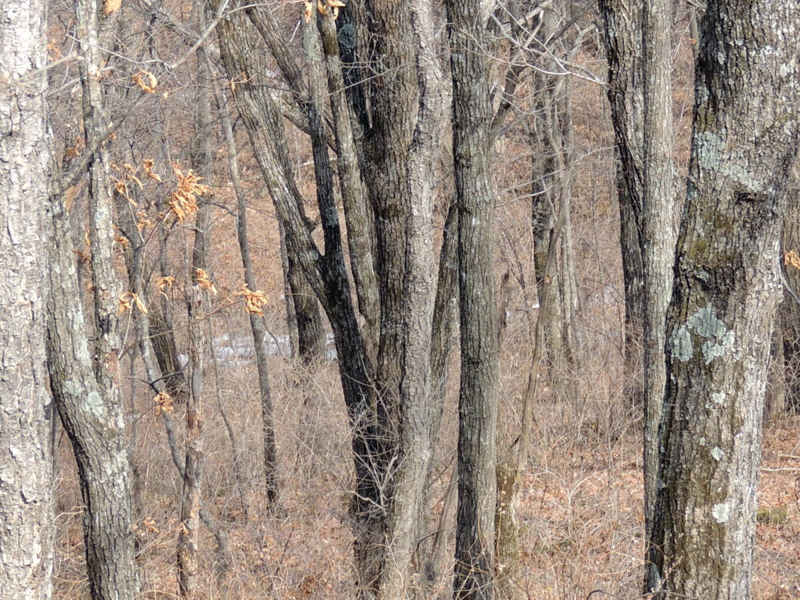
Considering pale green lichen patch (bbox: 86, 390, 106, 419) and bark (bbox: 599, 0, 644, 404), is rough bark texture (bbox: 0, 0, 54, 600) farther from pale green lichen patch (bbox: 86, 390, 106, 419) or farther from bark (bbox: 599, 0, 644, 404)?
bark (bbox: 599, 0, 644, 404)

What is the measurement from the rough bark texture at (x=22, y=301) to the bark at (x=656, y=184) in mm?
3490

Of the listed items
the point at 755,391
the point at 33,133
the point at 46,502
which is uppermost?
the point at 33,133

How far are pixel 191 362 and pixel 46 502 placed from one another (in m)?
3.88

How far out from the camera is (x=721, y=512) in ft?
10.5

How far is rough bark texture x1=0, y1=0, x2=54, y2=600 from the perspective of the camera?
277cm

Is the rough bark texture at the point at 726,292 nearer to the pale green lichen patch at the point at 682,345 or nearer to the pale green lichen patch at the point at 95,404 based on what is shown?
the pale green lichen patch at the point at 682,345

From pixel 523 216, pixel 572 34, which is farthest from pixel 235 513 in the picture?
pixel 572 34

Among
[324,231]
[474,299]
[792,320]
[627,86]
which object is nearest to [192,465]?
[324,231]

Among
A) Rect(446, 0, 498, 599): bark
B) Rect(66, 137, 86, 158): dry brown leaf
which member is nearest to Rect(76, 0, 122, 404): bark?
Rect(66, 137, 86, 158): dry brown leaf

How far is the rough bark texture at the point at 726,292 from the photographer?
3021mm

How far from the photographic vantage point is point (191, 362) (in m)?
6.88

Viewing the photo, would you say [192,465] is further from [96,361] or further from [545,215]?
[545,215]

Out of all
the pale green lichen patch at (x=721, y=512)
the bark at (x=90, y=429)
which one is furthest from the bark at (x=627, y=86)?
the bark at (x=90, y=429)

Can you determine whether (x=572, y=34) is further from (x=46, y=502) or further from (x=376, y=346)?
(x=46, y=502)
